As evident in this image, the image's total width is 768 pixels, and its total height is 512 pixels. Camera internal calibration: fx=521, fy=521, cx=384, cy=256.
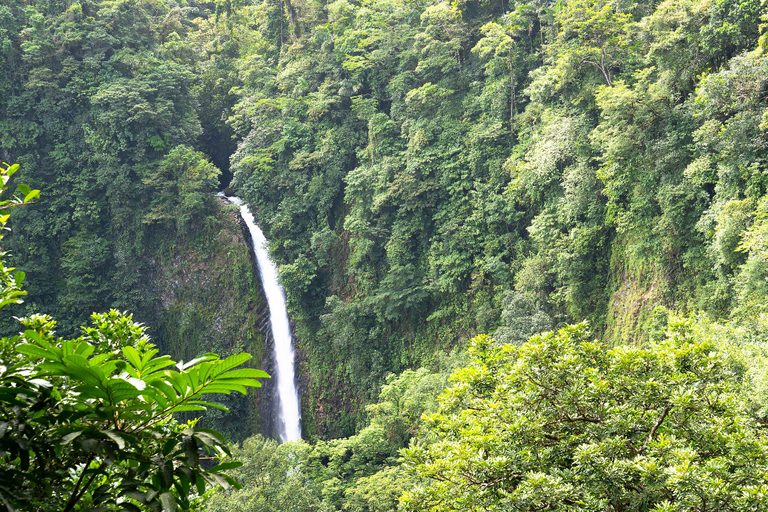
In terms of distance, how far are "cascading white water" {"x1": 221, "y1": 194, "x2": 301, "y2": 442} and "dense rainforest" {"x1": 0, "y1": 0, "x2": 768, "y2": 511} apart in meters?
0.38

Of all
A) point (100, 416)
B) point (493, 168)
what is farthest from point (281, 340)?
point (100, 416)

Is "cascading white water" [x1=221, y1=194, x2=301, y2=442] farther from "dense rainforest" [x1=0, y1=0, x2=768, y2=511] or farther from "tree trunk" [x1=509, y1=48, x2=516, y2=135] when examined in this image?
"tree trunk" [x1=509, y1=48, x2=516, y2=135]

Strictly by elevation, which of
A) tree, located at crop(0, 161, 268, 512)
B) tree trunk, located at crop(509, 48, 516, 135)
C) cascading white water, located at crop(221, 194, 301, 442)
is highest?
tree trunk, located at crop(509, 48, 516, 135)

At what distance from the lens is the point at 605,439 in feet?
11.9

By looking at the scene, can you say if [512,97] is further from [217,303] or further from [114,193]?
[114,193]

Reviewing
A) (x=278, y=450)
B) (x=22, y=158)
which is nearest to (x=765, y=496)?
(x=278, y=450)

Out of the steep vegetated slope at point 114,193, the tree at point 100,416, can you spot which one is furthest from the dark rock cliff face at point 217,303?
the tree at point 100,416

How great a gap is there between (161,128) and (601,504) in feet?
53.9

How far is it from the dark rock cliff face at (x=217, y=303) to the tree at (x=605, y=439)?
1185 centimetres

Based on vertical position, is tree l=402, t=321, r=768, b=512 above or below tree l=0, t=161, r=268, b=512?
below

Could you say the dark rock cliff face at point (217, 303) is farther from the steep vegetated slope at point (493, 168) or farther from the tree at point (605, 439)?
the tree at point (605, 439)

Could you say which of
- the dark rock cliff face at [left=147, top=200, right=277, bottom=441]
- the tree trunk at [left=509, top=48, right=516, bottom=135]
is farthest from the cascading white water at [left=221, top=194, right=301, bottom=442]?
the tree trunk at [left=509, top=48, right=516, bottom=135]

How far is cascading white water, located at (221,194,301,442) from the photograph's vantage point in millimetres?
15367

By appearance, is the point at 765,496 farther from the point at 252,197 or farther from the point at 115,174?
the point at 115,174
